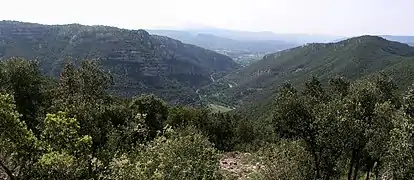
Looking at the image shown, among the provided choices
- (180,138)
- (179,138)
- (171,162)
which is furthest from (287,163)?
(171,162)

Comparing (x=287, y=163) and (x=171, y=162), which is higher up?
(x=171, y=162)

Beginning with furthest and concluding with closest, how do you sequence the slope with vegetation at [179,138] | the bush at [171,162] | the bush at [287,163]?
the bush at [287,163]
the slope with vegetation at [179,138]
the bush at [171,162]

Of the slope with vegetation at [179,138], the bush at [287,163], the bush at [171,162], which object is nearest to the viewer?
the bush at [171,162]

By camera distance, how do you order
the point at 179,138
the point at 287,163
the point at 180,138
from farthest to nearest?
the point at 287,163
the point at 179,138
the point at 180,138

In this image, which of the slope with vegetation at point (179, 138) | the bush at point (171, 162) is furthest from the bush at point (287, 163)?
the bush at point (171, 162)

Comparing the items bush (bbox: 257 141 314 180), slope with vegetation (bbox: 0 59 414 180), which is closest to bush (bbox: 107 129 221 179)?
slope with vegetation (bbox: 0 59 414 180)

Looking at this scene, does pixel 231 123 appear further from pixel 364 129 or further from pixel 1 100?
pixel 1 100

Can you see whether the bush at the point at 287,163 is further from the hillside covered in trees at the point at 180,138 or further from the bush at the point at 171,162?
the bush at the point at 171,162

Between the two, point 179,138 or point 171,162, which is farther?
point 179,138

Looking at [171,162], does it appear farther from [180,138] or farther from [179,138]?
[179,138]

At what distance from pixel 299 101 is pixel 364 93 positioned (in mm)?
6220

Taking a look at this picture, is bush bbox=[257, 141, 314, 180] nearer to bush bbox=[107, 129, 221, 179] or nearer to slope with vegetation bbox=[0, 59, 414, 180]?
slope with vegetation bbox=[0, 59, 414, 180]

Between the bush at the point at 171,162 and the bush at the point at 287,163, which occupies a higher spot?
the bush at the point at 171,162

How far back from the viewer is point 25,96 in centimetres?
5791
